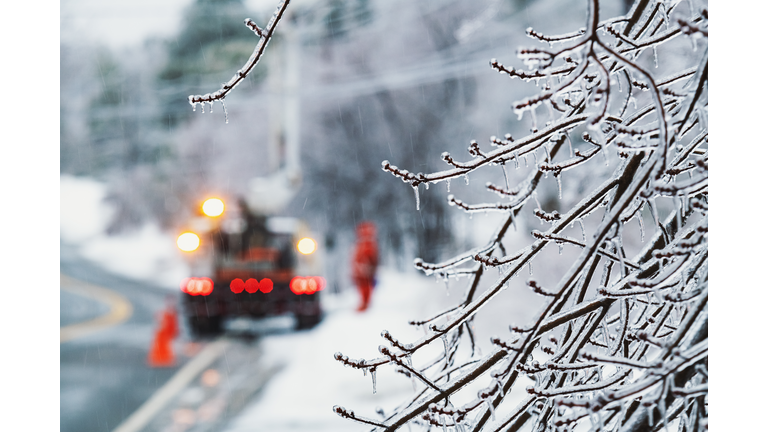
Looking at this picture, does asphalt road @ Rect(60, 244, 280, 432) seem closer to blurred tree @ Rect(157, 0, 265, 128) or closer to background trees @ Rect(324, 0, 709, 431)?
background trees @ Rect(324, 0, 709, 431)

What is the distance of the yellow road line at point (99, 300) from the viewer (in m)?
10.3

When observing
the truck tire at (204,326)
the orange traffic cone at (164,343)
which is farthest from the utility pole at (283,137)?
the orange traffic cone at (164,343)

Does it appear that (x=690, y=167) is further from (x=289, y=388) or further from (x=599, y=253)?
(x=289, y=388)

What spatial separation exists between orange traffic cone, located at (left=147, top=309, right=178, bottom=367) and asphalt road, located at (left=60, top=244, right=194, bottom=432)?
0.13m

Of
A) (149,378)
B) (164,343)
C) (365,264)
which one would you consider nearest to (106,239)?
(365,264)

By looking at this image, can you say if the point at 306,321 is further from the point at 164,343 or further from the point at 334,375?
the point at 334,375

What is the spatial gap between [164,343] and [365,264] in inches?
150

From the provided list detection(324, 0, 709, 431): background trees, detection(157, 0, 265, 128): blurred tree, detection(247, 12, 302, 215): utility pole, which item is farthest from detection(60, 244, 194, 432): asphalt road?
detection(157, 0, 265, 128): blurred tree

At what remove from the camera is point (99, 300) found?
1450 centimetres

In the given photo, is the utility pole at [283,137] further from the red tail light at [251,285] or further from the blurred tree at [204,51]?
the blurred tree at [204,51]

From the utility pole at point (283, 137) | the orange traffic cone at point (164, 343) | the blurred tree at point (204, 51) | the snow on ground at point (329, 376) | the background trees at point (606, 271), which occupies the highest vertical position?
the blurred tree at point (204, 51)

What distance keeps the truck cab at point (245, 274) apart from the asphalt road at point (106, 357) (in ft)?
2.36

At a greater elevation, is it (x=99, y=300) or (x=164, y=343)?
(x=99, y=300)

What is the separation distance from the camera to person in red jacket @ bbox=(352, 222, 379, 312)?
33.6 ft
